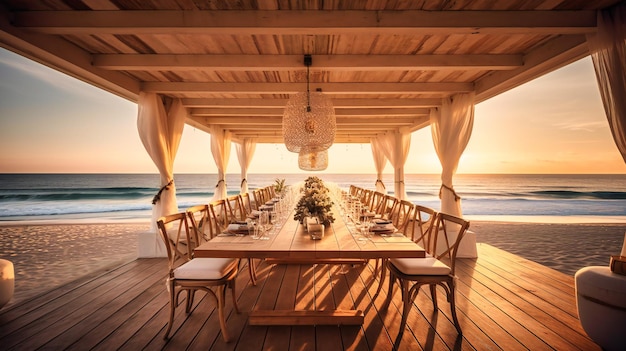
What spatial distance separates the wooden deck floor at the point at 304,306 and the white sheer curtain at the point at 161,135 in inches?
49.4

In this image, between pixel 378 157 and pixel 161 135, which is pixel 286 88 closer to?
pixel 161 135

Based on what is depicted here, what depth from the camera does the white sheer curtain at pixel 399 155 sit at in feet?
24.0

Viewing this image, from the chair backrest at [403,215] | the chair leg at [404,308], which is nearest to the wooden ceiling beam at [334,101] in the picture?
the chair backrest at [403,215]

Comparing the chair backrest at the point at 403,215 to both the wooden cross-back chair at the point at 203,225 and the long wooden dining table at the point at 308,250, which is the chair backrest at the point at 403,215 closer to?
the long wooden dining table at the point at 308,250

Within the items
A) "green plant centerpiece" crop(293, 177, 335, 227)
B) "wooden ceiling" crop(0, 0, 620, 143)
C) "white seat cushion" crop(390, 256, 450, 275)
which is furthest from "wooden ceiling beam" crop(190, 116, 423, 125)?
"white seat cushion" crop(390, 256, 450, 275)

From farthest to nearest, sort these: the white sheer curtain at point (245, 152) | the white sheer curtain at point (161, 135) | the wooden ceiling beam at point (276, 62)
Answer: the white sheer curtain at point (245, 152) → the white sheer curtain at point (161, 135) → the wooden ceiling beam at point (276, 62)

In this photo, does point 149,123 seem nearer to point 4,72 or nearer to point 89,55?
point 89,55

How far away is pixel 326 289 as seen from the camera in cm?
296

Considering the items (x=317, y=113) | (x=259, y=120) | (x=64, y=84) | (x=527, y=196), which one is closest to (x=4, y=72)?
(x=64, y=84)

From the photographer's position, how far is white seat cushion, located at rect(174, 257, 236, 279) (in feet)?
6.88

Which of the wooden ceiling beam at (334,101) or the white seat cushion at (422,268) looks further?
the wooden ceiling beam at (334,101)

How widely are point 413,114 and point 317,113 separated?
10.7 ft

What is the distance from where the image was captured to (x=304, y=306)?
8.49 feet

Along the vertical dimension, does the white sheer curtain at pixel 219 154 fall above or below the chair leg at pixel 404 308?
above
